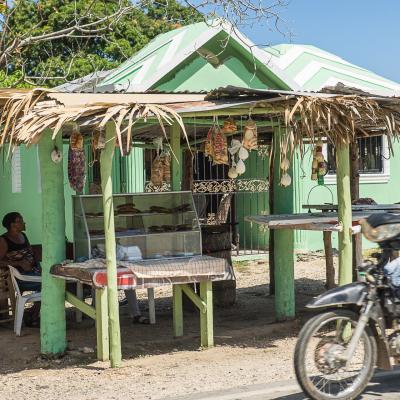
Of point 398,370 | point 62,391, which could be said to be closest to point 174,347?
point 62,391

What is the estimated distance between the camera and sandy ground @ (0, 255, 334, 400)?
6.07m

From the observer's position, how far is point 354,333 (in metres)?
4.97

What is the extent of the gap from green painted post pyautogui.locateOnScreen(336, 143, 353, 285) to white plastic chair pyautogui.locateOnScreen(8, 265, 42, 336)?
3359 mm

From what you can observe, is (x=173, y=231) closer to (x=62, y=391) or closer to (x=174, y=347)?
(x=174, y=347)

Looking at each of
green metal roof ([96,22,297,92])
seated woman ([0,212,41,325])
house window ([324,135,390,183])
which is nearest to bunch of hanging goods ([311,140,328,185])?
seated woman ([0,212,41,325])

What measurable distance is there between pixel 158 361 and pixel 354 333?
8.44 feet

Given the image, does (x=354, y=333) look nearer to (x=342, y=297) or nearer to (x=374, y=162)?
(x=342, y=297)

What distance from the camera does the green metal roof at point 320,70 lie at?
1611 centimetres

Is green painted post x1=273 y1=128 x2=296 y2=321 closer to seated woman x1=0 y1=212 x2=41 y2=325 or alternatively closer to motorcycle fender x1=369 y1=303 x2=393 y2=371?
seated woman x1=0 y1=212 x2=41 y2=325

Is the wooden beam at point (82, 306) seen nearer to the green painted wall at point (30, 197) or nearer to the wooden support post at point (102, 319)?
the wooden support post at point (102, 319)

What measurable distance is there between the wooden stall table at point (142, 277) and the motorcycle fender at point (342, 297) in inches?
90.2

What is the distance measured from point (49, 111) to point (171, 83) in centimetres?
724

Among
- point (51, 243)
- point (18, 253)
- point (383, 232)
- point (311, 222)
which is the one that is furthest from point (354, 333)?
point (18, 253)

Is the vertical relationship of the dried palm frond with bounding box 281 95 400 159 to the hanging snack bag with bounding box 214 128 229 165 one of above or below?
above
